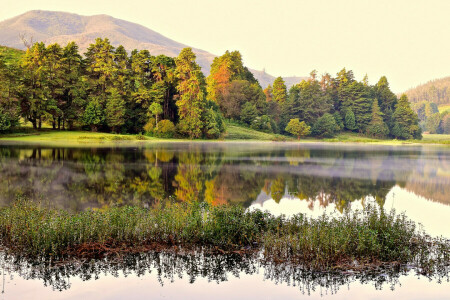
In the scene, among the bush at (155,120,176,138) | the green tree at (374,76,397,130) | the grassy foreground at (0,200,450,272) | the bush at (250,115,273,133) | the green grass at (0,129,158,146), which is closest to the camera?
the grassy foreground at (0,200,450,272)

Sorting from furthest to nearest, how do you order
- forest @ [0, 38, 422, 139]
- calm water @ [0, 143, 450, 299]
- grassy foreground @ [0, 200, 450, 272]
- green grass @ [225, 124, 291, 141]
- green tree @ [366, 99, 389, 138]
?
green tree @ [366, 99, 389, 138], green grass @ [225, 124, 291, 141], forest @ [0, 38, 422, 139], grassy foreground @ [0, 200, 450, 272], calm water @ [0, 143, 450, 299]

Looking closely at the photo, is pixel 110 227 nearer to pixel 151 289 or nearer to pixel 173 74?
pixel 151 289

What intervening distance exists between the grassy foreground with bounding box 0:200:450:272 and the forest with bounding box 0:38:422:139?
54850mm

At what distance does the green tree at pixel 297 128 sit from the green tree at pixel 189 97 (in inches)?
1234

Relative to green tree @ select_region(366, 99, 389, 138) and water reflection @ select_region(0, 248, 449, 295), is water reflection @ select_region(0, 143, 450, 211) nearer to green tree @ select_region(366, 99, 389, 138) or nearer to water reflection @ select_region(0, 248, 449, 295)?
water reflection @ select_region(0, 248, 449, 295)

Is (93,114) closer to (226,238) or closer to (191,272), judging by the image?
(226,238)

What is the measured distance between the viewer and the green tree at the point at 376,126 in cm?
11100

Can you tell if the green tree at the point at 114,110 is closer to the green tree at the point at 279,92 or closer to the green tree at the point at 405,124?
the green tree at the point at 279,92

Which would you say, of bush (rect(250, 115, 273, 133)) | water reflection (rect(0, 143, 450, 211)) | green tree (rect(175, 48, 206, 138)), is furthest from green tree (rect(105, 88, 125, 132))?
water reflection (rect(0, 143, 450, 211))

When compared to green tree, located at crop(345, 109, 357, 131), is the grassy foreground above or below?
below

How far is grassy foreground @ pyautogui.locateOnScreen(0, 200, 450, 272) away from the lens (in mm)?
8086

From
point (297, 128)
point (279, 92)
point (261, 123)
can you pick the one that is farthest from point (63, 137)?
point (279, 92)

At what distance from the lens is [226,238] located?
9.12m

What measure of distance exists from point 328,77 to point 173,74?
7051 centimetres
